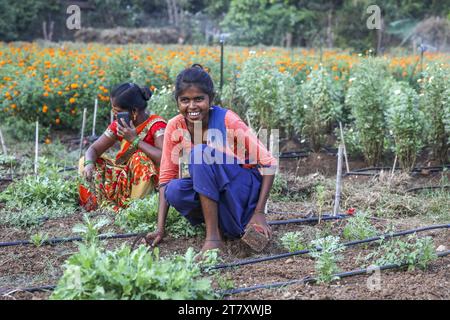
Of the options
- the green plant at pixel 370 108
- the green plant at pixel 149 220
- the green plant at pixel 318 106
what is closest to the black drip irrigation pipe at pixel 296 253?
the green plant at pixel 149 220

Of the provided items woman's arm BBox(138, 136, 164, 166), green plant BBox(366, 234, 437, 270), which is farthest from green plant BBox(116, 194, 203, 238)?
green plant BBox(366, 234, 437, 270)

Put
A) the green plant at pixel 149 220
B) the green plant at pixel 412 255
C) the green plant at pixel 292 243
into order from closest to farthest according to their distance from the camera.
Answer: the green plant at pixel 412 255 → the green plant at pixel 292 243 → the green plant at pixel 149 220

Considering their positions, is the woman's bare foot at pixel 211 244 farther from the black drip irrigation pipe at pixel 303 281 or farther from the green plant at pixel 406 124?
the green plant at pixel 406 124

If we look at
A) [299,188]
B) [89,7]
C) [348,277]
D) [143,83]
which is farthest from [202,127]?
[89,7]

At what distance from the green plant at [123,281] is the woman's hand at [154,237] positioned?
0.89 m

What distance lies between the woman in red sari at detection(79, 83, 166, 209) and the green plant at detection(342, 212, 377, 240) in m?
1.33

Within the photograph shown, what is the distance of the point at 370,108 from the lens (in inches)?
246

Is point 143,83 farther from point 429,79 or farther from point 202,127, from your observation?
point 202,127

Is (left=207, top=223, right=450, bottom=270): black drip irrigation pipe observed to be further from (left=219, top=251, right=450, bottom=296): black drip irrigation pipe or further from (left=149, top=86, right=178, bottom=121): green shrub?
(left=149, top=86, right=178, bottom=121): green shrub

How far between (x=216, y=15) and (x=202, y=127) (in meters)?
23.2

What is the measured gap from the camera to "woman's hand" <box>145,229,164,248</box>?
3502 millimetres

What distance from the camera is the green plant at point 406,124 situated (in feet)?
19.2

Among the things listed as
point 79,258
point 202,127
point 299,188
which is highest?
point 202,127

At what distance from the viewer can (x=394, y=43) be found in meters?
21.9
